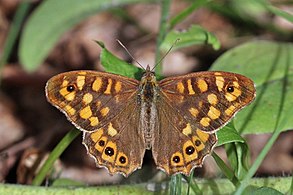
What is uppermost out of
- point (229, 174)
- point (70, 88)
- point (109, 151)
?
point (70, 88)

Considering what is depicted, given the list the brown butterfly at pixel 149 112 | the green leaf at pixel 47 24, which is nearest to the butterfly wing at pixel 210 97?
the brown butterfly at pixel 149 112

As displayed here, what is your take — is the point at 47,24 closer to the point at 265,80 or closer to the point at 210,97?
the point at 265,80

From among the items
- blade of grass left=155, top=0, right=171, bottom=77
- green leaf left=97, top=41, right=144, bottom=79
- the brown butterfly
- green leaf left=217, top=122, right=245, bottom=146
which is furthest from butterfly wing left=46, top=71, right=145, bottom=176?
blade of grass left=155, top=0, right=171, bottom=77

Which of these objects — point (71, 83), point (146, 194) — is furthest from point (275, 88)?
point (71, 83)

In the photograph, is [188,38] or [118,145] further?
[188,38]

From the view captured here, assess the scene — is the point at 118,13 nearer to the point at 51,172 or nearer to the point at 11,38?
the point at 11,38

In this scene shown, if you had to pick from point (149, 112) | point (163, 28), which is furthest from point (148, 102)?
point (163, 28)

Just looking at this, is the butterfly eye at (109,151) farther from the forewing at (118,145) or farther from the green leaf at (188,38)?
the green leaf at (188,38)
